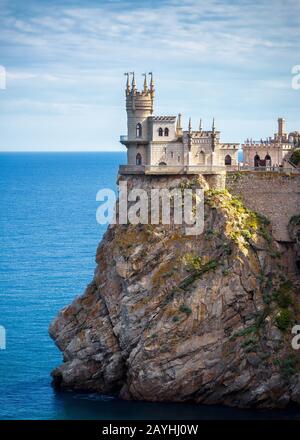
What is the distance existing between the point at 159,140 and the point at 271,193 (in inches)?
351

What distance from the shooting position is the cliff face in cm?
8550

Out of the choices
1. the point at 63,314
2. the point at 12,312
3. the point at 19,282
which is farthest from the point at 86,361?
the point at 19,282

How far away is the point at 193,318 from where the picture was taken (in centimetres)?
8581

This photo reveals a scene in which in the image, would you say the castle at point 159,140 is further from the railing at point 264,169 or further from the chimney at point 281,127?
the chimney at point 281,127

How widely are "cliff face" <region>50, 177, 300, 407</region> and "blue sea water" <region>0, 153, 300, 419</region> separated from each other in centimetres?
148

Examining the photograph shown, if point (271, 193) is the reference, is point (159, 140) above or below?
above

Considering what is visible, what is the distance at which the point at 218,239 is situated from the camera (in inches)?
3445

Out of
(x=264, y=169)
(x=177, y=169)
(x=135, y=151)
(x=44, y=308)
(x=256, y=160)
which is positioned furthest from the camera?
(x=44, y=308)

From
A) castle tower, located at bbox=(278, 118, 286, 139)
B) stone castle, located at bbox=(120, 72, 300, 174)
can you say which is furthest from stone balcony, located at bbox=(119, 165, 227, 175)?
castle tower, located at bbox=(278, 118, 286, 139)

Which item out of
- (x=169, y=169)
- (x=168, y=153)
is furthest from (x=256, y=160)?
(x=169, y=169)

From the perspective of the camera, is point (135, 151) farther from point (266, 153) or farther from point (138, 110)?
point (266, 153)

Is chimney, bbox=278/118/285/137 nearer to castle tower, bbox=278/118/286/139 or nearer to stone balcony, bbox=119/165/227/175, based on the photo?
castle tower, bbox=278/118/286/139

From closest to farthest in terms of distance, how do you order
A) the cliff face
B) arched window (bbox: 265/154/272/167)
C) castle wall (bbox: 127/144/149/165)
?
the cliff face < castle wall (bbox: 127/144/149/165) < arched window (bbox: 265/154/272/167)
